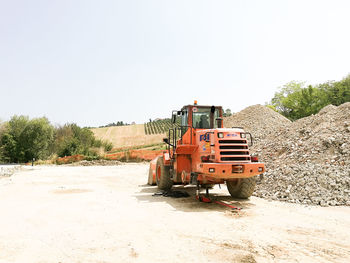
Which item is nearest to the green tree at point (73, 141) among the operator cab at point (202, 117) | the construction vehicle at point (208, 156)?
the construction vehicle at point (208, 156)

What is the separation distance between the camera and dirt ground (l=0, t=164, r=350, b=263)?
4406 millimetres

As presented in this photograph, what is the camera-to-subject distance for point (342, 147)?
1145 cm

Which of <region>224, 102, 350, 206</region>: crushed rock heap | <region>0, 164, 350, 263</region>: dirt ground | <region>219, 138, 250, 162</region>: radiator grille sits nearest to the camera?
<region>0, 164, 350, 263</region>: dirt ground

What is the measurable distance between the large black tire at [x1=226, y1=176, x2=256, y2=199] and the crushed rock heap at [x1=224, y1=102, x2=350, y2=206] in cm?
88

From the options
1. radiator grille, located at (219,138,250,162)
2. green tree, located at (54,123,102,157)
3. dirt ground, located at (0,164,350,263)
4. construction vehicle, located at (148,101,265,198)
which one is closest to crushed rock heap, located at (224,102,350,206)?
dirt ground, located at (0,164,350,263)

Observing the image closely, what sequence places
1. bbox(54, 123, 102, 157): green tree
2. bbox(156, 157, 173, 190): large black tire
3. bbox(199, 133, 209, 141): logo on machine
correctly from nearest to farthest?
1. bbox(199, 133, 209, 141): logo on machine
2. bbox(156, 157, 173, 190): large black tire
3. bbox(54, 123, 102, 157): green tree

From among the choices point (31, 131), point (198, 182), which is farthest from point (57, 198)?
point (31, 131)

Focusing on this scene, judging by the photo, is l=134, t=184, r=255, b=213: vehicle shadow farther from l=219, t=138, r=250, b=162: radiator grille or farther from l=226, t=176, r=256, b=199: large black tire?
l=219, t=138, r=250, b=162: radiator grille

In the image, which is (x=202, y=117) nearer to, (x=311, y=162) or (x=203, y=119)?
(x=203, y=119)

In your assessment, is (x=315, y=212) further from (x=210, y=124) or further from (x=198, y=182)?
(x=210, y=124)

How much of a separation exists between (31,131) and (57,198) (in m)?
32.3

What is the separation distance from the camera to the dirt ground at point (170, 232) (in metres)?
4.41

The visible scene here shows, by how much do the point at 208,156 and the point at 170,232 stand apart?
3.18m

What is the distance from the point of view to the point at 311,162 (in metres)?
11.3
